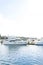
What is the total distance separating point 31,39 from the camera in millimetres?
23656

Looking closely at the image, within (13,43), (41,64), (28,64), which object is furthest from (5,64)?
(13,43)

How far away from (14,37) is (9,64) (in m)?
14.4

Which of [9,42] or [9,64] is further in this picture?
[9,42]

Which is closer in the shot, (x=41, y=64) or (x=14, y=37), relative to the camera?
(x=41, y=64)

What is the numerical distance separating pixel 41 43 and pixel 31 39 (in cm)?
461

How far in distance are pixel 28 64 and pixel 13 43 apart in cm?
1258

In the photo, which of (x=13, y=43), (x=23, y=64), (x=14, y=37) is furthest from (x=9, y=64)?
(x=14, y=37)

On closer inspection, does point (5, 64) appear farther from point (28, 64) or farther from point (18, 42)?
point (18, 42)

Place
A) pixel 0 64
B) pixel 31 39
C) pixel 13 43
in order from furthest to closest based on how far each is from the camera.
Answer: pixel 31 39 → pixel 13 43 → pixel 0 64

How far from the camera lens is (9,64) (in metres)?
5.89

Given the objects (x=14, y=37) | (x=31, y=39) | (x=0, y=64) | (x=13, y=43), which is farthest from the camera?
(x=31, y=39)

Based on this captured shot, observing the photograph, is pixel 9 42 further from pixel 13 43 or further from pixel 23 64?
pixel 23 64

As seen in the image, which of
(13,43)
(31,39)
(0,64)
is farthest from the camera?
(31,39)

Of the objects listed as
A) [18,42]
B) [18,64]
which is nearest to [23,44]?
[18,42]
